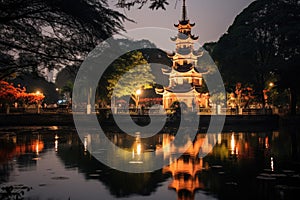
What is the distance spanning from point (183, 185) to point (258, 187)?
154cm

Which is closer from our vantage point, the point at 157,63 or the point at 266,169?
the point at 266,169

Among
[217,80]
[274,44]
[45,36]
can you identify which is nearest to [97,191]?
[45,36]

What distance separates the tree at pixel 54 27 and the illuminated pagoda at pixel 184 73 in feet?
161

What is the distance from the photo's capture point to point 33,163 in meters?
11.5

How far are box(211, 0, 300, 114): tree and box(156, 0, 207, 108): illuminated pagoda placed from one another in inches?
302

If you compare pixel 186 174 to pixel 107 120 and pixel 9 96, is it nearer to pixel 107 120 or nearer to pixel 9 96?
pixel 107 120

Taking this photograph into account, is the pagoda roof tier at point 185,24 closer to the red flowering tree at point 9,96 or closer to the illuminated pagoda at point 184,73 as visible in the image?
the illuminated pagoda at point 184,73

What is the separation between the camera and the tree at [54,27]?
6.88 meters

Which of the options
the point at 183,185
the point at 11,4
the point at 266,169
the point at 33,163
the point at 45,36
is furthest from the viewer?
the point at 33,163

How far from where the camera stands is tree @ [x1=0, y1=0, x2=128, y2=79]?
6.88 m

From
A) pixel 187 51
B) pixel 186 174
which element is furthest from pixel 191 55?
pixel 186 174

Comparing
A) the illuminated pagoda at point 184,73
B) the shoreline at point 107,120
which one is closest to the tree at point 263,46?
the shoreline at point 107,120

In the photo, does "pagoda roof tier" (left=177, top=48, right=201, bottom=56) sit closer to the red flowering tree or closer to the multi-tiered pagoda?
the red flowering tree

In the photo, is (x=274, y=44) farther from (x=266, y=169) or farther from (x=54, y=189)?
(x=54, y=189)
